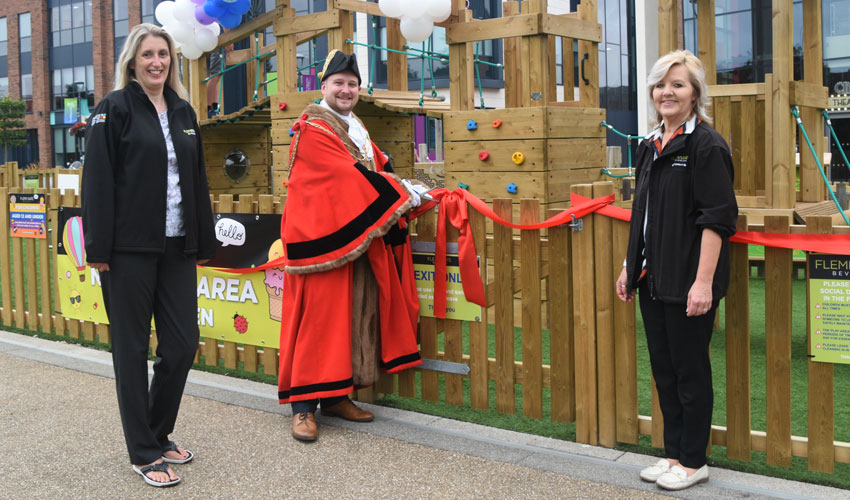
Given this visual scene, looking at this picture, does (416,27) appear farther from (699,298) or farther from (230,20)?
(699,298)

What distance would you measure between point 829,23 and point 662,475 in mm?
28923

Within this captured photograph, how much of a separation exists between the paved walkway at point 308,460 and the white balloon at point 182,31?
7.36 metres

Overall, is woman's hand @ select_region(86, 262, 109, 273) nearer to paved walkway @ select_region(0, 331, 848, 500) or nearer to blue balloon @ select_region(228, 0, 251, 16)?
paved walkway @ select_region(0, 331, 848, 500)

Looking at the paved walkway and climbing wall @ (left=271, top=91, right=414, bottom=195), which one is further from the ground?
climbing wall @ (left=271, top=91, right=414, bottom=195)

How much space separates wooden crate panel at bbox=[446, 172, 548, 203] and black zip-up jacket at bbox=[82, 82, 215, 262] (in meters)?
4.71

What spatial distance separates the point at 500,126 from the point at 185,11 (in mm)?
5529

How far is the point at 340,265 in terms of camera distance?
4691mm

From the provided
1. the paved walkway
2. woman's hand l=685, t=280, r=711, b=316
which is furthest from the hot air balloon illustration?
woman's hand l=685, t=280, r=711, b=316

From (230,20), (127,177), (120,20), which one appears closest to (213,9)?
(230,20)

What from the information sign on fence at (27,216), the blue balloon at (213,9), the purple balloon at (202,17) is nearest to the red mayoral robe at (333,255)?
the information sign on fence at (27,216)

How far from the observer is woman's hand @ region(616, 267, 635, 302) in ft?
13.2

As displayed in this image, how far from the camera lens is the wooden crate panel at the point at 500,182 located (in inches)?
328

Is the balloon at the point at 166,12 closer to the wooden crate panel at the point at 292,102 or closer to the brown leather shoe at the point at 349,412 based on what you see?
the wooden crate panel at the point at 292,102

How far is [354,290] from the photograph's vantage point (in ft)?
16.0
